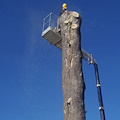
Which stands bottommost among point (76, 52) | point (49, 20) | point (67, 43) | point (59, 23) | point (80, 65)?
point (80, 65)

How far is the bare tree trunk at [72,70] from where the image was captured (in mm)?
4980

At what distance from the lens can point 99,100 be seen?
852cm

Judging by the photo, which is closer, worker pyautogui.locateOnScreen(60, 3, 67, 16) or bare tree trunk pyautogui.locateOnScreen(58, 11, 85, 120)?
bare tree trunk pyautogui.locateOnScreen(58, 11, 85, 120)

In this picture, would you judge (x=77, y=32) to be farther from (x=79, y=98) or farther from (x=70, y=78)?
(x=79, y=98)

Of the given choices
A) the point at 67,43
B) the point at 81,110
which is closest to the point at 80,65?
the point at 67,43

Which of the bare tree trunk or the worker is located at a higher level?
the worker

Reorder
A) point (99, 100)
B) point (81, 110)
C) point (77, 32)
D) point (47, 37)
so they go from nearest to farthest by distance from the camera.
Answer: point (81, 110) < point (77, 32) < point (47, 37) < point (99, 100)

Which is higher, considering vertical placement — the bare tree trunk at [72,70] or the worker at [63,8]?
the worker at [63,8]

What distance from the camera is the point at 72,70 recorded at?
545cm

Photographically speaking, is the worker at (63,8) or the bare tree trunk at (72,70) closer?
the bare tree trunk at (72,70)

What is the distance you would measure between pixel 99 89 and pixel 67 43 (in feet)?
11.8

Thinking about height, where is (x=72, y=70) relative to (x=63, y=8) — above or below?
below

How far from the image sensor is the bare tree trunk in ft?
16.3

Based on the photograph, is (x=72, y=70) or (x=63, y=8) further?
(x=63, y=8)
